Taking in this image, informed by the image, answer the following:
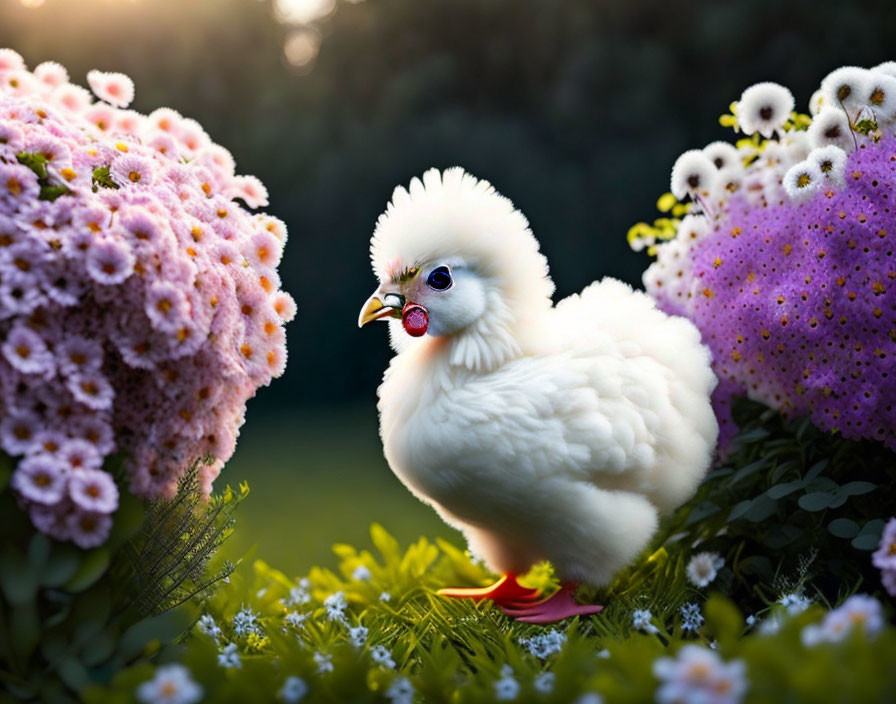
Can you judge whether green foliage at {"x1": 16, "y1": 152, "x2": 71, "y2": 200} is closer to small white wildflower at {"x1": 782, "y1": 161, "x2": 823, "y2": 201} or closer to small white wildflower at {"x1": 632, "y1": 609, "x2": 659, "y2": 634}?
small white wildflower at {"x1": 632, "y1": 609, "x2": 659, "y2": 634}

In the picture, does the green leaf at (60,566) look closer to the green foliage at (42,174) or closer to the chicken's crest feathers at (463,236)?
the green foliage at (42,174)

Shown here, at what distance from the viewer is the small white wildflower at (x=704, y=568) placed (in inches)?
81.9

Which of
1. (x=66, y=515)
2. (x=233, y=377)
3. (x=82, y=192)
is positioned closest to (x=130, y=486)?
(x=66, y=515)

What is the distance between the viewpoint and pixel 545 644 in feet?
5.91

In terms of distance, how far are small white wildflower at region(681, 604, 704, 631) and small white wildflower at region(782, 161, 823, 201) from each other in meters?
0.98

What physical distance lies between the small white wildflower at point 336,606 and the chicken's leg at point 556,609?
401mm

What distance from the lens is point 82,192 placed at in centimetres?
148

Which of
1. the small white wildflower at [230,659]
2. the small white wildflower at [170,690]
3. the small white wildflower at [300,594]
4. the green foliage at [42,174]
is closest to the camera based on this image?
the small white wildflower at [170,690]

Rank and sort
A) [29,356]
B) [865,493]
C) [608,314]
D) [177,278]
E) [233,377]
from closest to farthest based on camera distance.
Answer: [29,356], [177,278], [233,377], [865,493], [608,314]

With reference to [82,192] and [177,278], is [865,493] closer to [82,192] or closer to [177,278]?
[177,278]

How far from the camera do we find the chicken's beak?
1.91 metres

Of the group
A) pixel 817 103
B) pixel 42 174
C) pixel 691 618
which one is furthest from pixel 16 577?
pixel 817 103

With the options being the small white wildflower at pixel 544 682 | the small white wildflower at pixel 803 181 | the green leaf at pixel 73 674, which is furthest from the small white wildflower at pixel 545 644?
Answer: the small white wildflower at pixel 803 181

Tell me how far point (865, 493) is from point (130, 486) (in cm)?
159
